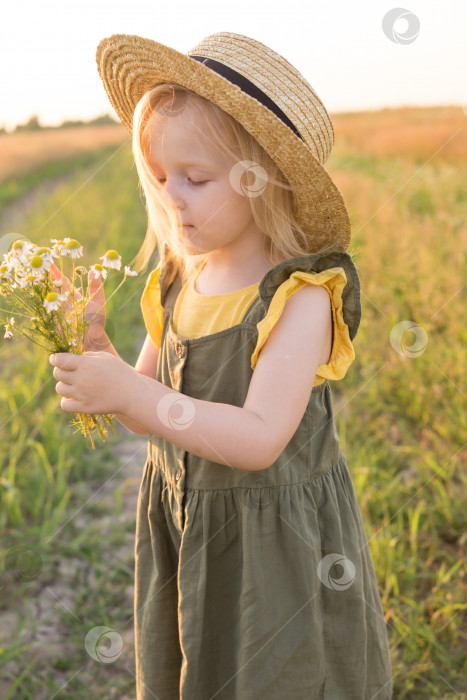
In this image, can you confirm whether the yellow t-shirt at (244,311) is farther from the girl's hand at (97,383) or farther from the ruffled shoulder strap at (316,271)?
the girl's hand at (97,383)

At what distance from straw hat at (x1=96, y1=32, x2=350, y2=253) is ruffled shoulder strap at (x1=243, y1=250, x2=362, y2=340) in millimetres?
94

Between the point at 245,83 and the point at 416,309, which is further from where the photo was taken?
the point at 416,309

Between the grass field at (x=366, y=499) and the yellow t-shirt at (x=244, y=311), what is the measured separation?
0.50ft

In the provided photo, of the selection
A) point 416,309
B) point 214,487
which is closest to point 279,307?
point 214,487

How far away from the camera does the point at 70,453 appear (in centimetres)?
300

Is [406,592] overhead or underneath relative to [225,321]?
underneath

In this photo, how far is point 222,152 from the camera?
1.18 metres

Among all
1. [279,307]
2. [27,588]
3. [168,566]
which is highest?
[279,307]

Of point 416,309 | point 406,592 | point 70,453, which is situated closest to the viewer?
point 406,592

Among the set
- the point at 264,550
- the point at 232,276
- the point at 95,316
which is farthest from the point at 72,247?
the point at 264,550

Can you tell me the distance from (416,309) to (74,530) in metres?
2.03

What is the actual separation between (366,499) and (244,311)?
1.33 m

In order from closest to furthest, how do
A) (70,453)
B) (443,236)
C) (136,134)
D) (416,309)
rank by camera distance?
1. (136,134)
2. (70,453)
3. (416,309)
4. (443,236)

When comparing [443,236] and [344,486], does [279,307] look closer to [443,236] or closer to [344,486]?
[344,486]
